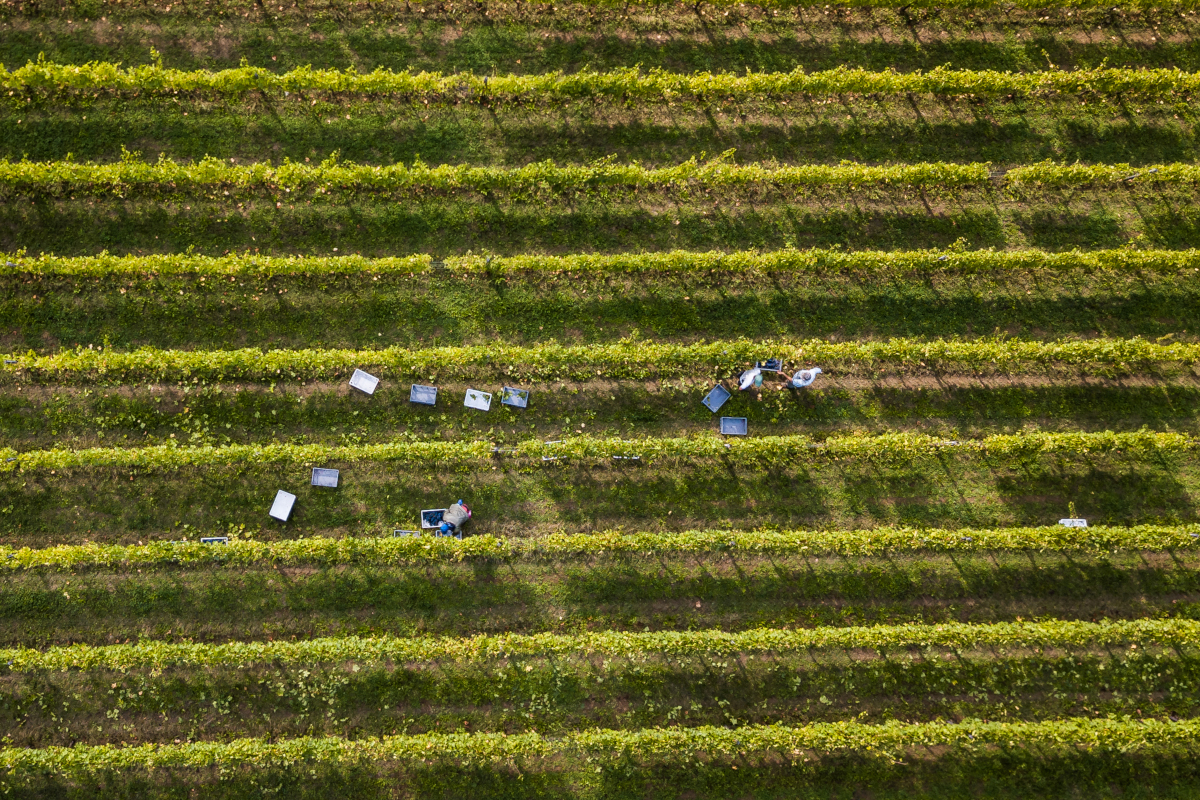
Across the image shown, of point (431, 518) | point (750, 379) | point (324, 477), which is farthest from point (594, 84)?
point (324, 477)

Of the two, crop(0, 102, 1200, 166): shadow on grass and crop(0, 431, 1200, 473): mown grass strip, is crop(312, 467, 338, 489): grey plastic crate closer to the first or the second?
crop(0, 431, 1200, 473): mown grass strip

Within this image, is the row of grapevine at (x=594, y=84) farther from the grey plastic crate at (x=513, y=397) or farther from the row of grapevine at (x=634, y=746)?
the row of grapevine at (x=634, y=746)

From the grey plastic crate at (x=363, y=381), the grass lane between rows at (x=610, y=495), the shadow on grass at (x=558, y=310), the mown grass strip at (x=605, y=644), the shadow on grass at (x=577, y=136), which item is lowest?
the mown grass strip at (x=605, y=644)

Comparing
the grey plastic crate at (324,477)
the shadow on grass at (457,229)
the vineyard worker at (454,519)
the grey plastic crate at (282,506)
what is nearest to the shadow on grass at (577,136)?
the shadow on grass at (457,229)

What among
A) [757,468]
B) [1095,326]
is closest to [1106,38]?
[1095,326]

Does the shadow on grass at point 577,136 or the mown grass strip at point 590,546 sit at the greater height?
the shadow on grass at point 577,136

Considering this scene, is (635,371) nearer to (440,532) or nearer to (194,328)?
(440,532)

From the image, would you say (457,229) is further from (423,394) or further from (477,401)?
(477,401)
